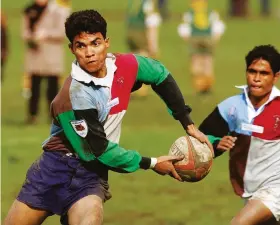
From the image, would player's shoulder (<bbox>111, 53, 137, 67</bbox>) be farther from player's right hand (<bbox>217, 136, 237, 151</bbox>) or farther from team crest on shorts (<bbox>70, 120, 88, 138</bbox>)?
player's right hand (<bbox>217, 136, 237, 151</bbox>)

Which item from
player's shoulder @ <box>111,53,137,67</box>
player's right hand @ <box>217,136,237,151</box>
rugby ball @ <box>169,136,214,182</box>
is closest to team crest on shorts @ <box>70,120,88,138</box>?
player's shoulder @ <box>111,53,137,67</box>

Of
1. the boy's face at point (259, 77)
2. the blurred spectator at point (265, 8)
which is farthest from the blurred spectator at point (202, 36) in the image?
the blurred spectator at point (265, 8)

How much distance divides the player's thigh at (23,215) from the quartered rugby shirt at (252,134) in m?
1.68

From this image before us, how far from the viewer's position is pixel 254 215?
922cm

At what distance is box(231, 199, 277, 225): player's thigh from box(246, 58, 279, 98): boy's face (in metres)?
0.91

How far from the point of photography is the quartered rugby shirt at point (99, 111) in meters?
8.41

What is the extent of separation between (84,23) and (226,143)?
173cm

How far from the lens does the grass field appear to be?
1225cm

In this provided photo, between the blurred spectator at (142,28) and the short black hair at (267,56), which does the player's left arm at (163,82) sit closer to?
the short black hair at (267,56)

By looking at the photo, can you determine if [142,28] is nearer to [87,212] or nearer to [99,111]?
[99,111]

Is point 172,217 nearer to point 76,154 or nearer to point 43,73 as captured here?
point 76,154

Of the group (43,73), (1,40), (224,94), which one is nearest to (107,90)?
(43,73)

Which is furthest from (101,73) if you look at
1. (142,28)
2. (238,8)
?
(238,8)

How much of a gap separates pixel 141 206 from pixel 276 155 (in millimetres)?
3274
